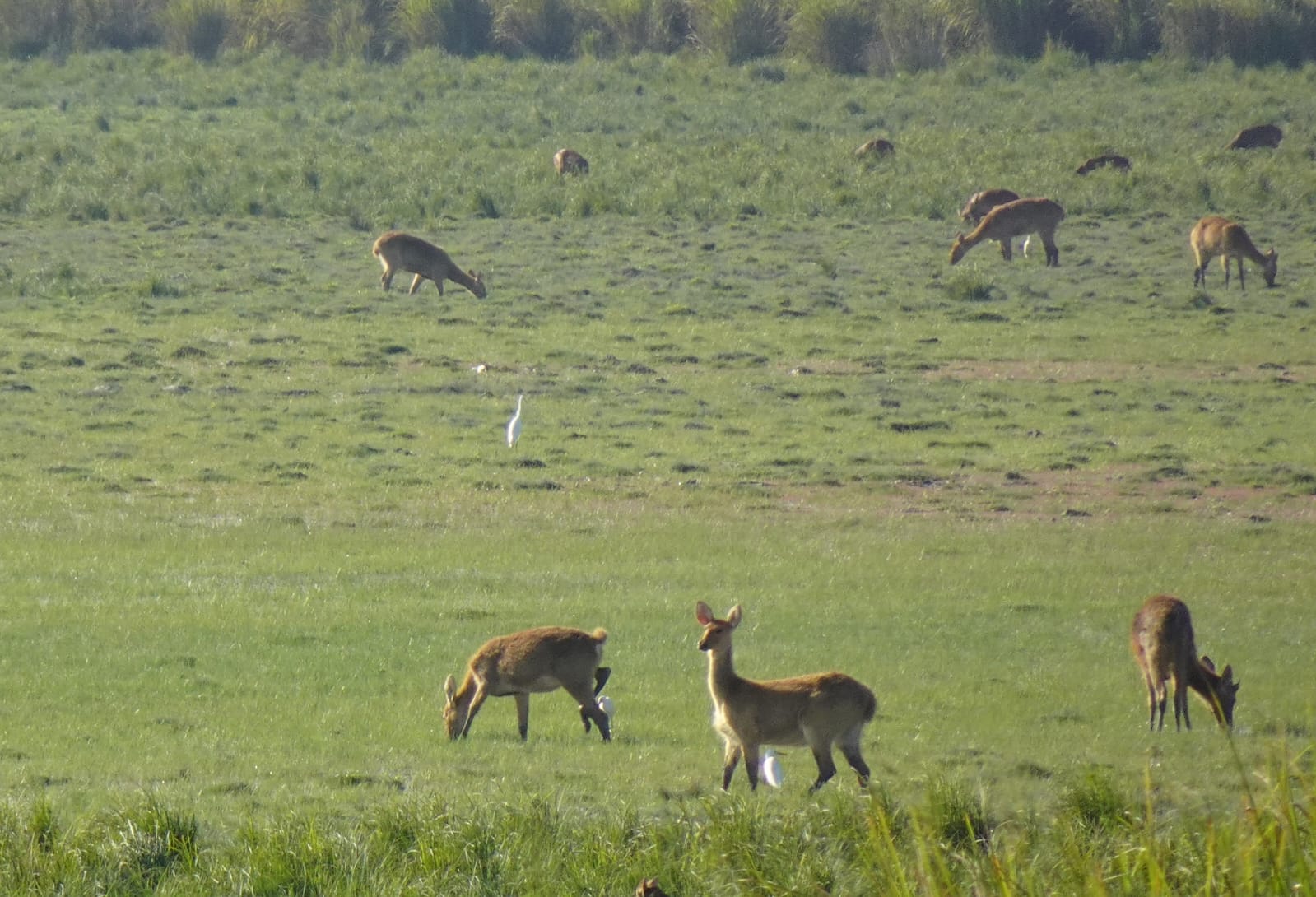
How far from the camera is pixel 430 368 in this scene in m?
20.7

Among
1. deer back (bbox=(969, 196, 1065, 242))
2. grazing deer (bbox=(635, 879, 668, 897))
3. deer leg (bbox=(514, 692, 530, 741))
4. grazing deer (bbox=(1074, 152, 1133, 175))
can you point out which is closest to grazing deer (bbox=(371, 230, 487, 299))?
deer back (bbox=(969, 196, 1065, 242))

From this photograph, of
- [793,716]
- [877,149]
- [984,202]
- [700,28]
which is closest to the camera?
[793,716]

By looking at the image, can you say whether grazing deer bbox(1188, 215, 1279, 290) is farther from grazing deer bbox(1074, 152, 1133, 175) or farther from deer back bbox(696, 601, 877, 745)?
deer back bbox(696, 601, 877, 745)

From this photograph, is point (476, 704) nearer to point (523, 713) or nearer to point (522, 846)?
point (523, 713)

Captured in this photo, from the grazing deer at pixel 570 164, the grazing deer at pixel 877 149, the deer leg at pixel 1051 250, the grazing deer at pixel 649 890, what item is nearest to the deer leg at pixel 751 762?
the grazing deer at pixel 649 890

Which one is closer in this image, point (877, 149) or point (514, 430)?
point (514, 430)

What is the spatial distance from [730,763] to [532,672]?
131 cm

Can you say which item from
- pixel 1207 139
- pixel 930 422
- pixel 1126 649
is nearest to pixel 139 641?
pixel 1126 649

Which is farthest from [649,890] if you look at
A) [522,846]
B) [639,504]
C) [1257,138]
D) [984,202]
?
[1257,138]

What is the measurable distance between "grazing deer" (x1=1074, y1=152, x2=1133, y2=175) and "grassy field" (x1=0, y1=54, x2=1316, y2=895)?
0.77 meters

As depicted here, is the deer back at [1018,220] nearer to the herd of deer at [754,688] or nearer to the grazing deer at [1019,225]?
the grazing deer at [1019,225]

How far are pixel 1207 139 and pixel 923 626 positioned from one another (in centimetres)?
2775

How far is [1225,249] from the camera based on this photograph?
25000mm

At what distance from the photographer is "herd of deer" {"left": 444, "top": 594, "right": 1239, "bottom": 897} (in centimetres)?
802
